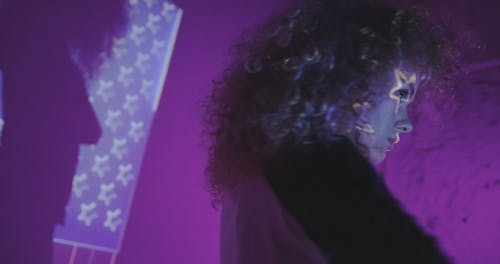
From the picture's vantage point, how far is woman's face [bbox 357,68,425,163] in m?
1.03

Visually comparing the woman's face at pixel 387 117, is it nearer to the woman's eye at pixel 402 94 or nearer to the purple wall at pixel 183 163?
the woman's eye at pixel 402 94

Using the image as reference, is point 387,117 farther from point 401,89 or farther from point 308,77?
point 308,77

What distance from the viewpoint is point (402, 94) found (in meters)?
1.07

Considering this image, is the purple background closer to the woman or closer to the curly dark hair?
the woman

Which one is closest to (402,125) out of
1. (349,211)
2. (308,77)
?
→ (308,77)

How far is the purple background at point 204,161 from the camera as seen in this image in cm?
195

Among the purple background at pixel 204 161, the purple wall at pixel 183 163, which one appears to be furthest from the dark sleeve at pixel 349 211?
the purple wall at pixel 183 163

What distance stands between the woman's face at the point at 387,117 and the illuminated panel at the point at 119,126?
54.8 inches

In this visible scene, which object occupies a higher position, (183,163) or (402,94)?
(183,163)

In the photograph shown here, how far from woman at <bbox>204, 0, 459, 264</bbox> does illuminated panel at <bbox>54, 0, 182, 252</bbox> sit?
101 cm

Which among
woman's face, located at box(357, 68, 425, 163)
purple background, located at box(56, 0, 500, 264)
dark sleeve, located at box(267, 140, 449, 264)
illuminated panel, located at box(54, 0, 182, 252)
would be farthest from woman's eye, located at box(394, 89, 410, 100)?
illuminated panel, located at box(54, 0, 182, 252)

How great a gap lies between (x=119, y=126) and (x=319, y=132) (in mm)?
1477

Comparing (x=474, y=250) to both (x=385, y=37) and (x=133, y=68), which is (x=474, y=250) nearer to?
(x=385, y=37)

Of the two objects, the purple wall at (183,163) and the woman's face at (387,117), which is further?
the purple wall at (183,163)
